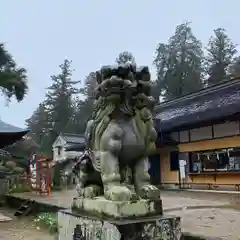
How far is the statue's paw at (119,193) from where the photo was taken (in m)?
2.83

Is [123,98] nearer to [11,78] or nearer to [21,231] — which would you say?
[21,231]

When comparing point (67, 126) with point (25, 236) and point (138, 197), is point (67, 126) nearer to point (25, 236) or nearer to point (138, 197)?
point (25, 236)

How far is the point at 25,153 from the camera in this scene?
1047 inches

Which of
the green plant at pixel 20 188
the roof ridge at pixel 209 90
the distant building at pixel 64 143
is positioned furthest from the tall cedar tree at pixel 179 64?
the green plant at pixel 20 188

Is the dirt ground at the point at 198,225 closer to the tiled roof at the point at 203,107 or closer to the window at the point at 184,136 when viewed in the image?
the tiled roof at the point at 203,107

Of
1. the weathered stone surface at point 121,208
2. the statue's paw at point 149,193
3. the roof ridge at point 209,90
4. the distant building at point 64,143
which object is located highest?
the roof ridge at point 209,90

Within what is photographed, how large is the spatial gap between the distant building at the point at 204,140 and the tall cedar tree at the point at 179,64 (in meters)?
17.3

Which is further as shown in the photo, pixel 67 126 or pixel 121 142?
pixel 67 126

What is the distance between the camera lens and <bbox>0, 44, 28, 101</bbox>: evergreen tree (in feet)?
62.5

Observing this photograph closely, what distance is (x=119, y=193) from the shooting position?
9.30 ft

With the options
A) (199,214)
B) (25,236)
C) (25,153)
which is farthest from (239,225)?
(25,153)

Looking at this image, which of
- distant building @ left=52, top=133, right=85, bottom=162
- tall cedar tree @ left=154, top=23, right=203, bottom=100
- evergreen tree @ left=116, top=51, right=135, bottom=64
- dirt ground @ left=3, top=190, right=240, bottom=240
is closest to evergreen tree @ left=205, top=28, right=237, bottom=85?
tall cedar tree @ left=154, top=23, right=203, bottom=100

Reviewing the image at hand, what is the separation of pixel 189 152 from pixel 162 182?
265 cm

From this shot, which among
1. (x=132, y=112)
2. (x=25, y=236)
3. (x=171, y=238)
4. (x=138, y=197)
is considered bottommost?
(x=25, y=236)
